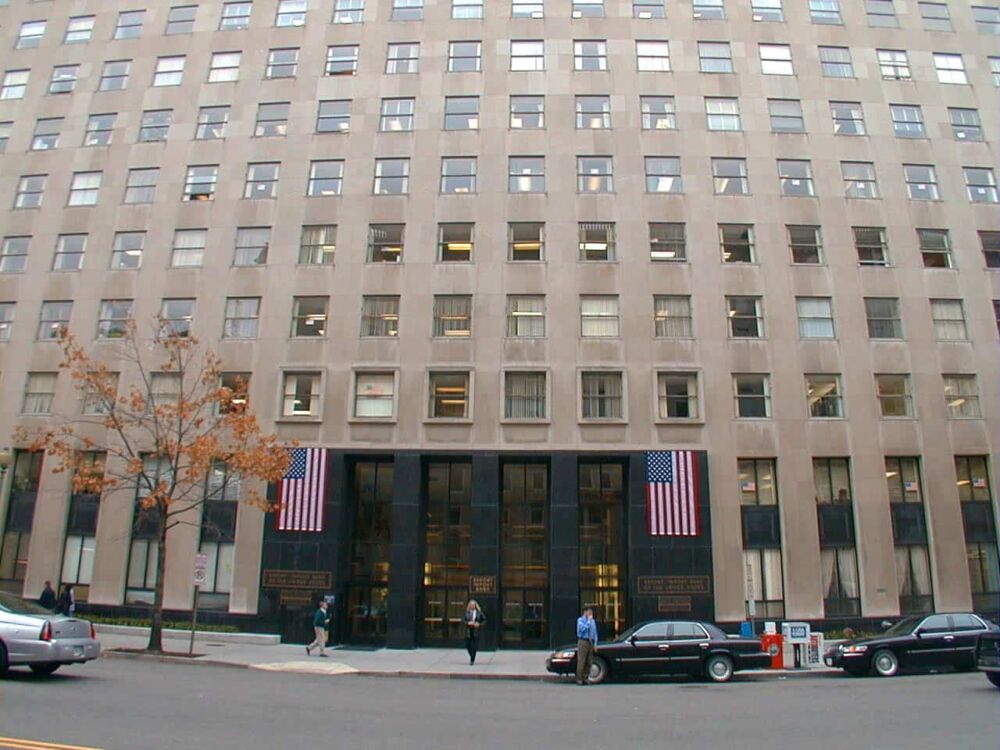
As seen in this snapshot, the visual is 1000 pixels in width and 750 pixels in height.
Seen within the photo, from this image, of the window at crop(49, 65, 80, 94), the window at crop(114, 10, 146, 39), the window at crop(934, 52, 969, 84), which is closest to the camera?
the window at crop(934, 52, 969, 84)

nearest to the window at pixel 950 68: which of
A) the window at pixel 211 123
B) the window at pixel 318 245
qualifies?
the window at pixel 318 245

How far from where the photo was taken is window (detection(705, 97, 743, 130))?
3278 cm

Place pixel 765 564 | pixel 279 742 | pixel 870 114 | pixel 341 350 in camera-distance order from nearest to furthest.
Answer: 1. pixel 279 742
2. pixel 765 564
3. pixel 341 350
4. pixel 870 114

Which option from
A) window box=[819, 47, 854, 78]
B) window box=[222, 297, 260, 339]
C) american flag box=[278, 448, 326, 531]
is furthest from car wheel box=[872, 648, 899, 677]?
window box=[819, 47, 854, 78]

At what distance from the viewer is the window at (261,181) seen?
32.3 metres

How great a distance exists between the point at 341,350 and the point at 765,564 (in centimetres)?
1883

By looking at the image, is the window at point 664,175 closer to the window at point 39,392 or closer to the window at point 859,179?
the window at point 859,179

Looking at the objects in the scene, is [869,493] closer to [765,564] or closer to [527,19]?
[765,564]

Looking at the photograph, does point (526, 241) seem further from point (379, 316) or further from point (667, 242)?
point (379, 316)

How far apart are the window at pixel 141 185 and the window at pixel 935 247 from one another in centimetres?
3450

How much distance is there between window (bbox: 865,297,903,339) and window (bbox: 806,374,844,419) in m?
2.77

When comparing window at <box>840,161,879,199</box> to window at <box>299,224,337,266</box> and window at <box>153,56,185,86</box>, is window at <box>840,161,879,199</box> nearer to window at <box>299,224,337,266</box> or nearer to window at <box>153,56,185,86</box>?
window at <box>299,224,337,266</box>

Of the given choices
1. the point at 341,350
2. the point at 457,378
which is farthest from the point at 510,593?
the point at 341,350

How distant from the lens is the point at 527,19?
34.5m
